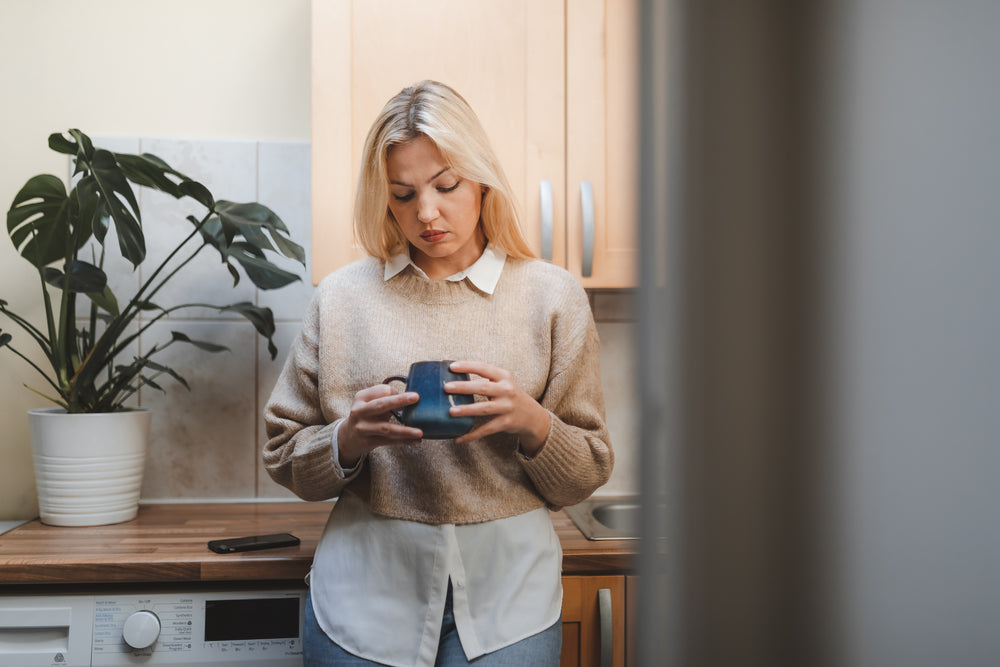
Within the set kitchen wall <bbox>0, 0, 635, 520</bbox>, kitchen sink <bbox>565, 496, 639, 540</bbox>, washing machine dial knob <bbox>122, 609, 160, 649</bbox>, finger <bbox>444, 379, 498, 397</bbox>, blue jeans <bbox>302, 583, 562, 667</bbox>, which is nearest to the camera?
finger <bbox>444, 379, 498, 397</bbox>

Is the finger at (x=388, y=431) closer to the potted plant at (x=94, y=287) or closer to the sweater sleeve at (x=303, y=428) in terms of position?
the sweater sleeve at (x=303, y=428)

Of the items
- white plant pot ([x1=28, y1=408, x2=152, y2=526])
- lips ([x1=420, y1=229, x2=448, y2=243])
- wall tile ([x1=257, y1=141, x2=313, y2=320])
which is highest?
wall tile ([x1=257, y1=141, x2=313, y2=320])

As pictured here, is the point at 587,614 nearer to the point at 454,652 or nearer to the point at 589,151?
the point at 454,652

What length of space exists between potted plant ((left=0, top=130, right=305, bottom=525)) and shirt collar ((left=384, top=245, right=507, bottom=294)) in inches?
11.2

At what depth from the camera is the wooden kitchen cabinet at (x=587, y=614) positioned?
4.32 ft

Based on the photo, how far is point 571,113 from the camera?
4.86 feet

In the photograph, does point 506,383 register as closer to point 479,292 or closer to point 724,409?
point 479,292

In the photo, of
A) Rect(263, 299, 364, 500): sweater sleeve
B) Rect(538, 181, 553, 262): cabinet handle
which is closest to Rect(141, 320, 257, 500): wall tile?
Rect(263, 299, 364, 500): sweater sleeve

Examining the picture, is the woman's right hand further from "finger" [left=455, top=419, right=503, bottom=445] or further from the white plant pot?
the white plant pot

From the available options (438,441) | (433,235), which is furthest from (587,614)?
(433,235)

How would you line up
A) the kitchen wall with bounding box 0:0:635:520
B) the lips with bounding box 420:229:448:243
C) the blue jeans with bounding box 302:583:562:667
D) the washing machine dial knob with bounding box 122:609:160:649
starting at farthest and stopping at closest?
the kitchen wall with bounding box 0:0:635:520 < the washing machine dial knob with bounding box 122:609:160:649 < the lips with bounding box 420:229:448:243 < the blue jeans with bounding box 302:583:562:667

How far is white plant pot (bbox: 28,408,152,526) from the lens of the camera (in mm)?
1463

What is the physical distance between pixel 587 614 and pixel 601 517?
50cm

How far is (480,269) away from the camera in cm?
118
